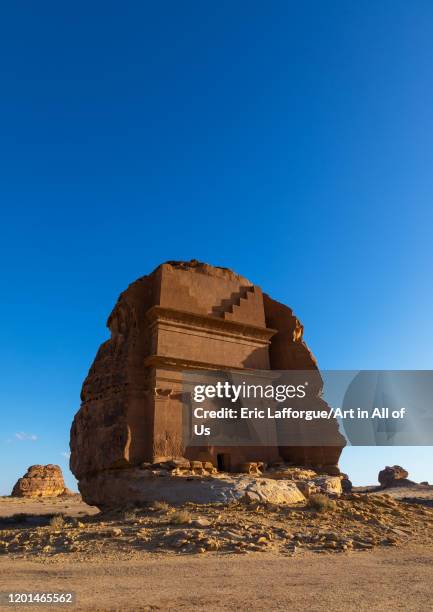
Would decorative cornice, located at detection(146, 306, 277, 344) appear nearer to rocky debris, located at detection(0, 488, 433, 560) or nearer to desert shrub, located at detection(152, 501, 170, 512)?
desert shrub, located at detection(152, 501, 170, 512)

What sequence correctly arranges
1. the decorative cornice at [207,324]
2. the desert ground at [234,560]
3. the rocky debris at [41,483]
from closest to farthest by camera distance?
the desert ground at [234,560] < the decorative cornice at [207,324] < the rocky debris at [41,483]

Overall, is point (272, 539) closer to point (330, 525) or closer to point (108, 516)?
point (330, 525)

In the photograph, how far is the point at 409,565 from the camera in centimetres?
712

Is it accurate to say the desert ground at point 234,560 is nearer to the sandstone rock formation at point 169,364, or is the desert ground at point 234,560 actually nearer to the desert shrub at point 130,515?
the desert shrub at point 130,515

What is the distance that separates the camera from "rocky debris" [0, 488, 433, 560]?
7.77m

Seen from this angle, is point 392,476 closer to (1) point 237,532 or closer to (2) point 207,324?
(2) point 207,324

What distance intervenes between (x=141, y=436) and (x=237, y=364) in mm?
4394

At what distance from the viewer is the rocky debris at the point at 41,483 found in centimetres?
3925

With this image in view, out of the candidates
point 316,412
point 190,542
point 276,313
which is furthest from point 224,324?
point 190,542

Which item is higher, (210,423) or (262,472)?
(210,423)

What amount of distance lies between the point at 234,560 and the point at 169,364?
8893 millimetres

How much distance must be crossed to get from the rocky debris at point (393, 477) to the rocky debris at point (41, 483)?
28.3 m

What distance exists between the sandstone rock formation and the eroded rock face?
27594 mm

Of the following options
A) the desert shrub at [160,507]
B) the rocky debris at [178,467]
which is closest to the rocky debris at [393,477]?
the rocky debris at [178,467]
